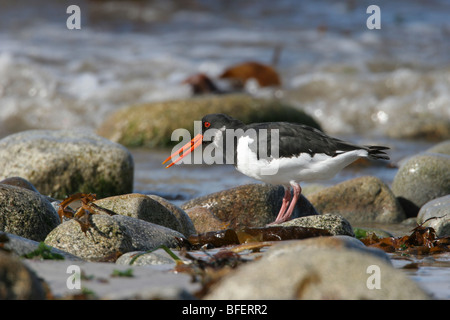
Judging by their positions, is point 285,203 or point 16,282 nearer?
point 16,282

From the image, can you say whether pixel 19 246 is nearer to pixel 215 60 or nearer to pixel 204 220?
pixel 204 220

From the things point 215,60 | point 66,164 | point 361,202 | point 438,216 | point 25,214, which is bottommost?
point 361,202

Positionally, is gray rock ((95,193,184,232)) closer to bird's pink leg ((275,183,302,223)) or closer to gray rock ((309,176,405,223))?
bird's pink leg ((275,183,302,223))

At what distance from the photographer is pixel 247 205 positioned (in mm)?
5547

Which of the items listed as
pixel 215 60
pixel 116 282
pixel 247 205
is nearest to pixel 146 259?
pixel 116 282

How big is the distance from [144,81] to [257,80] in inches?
104

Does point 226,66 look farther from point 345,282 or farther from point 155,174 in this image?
point 345,282

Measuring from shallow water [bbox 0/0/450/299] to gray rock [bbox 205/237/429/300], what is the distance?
15.3ft

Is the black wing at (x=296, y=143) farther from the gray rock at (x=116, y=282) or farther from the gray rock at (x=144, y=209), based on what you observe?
the gray rock at (x=116, y=282)

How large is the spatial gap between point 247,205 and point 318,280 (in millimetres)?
2903

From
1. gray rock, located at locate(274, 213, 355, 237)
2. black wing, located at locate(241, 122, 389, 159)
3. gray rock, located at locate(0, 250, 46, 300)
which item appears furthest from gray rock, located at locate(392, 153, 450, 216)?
gray rock, located at locate(0, 250, 46, 300)

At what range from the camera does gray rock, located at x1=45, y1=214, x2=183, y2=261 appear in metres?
3.95

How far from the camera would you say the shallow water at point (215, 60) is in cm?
1230
